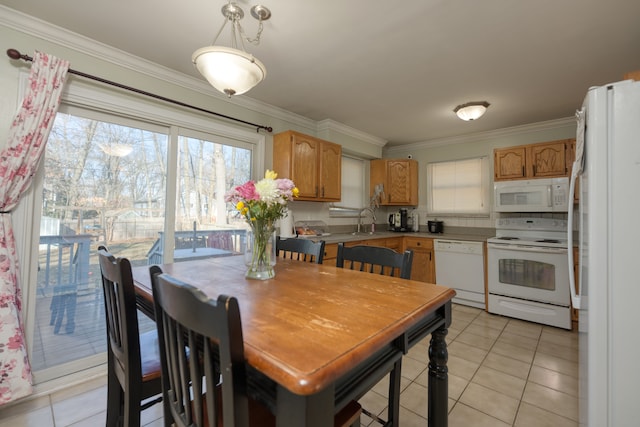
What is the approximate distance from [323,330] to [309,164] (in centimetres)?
273

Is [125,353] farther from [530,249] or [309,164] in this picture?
[530,249]

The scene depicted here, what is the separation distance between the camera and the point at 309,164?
11.0 feet

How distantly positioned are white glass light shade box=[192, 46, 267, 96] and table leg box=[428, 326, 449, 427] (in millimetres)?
1553

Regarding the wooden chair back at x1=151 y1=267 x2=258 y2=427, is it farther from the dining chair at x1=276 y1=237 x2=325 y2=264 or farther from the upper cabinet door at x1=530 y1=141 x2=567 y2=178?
the upper cabinet door at x1=530 y1=141 x2=567 y2=178

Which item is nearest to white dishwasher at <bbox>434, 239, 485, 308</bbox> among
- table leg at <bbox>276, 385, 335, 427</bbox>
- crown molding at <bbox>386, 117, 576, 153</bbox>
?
crown molding at <bbox>386, 117, 576, 153</bbox>

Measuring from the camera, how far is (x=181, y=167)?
2643mm

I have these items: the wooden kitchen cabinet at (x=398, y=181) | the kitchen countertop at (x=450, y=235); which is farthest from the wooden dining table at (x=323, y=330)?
the wooden kitchen cabinet at (x=398, y=181)

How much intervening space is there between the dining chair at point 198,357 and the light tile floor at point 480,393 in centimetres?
109

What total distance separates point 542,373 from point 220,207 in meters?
3.13

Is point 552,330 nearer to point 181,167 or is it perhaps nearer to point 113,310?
point 113,310

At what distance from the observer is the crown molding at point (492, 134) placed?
354cm

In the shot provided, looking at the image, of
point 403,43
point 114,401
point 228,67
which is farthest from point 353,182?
point 114,401

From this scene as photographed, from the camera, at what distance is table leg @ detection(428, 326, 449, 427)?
1.18 m

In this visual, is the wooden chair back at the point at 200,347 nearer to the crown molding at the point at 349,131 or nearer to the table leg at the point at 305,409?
the table leg at the point at 305,409
